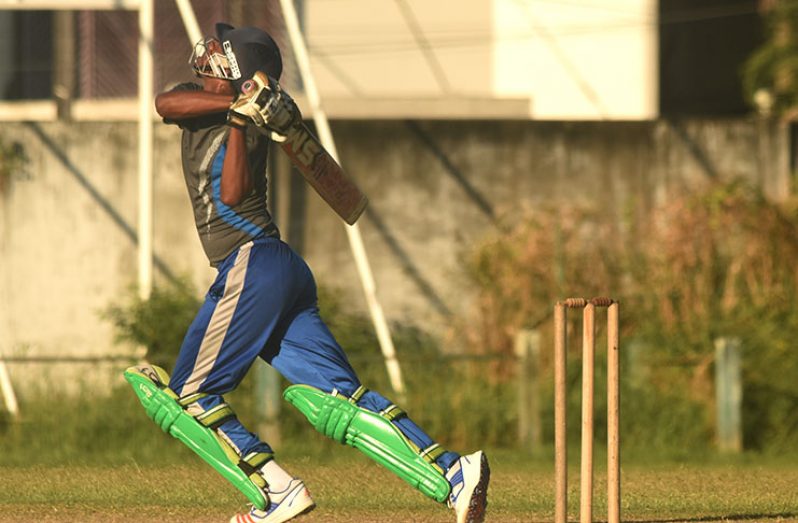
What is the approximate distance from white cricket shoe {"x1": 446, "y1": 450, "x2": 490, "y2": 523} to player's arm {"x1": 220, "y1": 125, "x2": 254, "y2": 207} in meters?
1.27

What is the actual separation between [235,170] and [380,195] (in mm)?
7555

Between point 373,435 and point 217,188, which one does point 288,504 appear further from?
point 217,188

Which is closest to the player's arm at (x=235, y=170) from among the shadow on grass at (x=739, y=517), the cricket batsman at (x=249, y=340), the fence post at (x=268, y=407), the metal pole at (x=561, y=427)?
the cricket batsman at (x=249, y=340)

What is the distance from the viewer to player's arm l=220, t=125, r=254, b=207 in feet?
19.4

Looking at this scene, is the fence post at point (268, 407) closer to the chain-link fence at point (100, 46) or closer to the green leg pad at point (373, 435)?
the green leg pad at point (373, 435)

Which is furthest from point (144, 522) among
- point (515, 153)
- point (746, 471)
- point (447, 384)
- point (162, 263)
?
point (515, 153)

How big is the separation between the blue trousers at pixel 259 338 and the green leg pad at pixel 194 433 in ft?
0.19

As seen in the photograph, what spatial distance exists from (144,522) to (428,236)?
6.87 metres

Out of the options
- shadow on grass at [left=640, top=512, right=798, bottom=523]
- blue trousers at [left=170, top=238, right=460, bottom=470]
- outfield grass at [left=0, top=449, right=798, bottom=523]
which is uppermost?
blue trousers at [left=170, top=238, right=460, bottom=470]

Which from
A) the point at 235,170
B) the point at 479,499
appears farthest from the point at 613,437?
the point at 235,170

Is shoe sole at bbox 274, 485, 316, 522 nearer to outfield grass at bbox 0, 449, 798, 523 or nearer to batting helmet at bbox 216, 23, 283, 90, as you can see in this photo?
outfield grass at bbox 0, 449, 798, 523

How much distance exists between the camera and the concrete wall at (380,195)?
13164mm

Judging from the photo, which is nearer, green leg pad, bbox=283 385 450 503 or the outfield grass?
green leg pad, bbox=283 385 450 503

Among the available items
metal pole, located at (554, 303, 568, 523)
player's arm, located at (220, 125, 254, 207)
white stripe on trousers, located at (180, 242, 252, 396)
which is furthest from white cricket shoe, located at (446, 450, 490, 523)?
player's arm, located at (220, 125, 254, 207)
